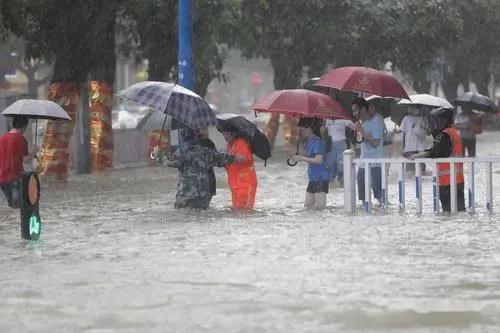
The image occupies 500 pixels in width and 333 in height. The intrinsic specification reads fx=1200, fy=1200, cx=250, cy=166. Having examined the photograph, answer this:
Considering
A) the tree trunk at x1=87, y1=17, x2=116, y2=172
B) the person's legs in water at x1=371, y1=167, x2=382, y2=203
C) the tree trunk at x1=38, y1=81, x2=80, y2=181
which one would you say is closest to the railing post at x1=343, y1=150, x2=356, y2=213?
the person's legs in water at x1=371, y1=167, x2=382, y2=203

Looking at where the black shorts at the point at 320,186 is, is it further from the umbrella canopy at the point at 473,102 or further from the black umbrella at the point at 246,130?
the umbrella canopy at the point at 473,102

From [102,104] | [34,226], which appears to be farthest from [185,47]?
[102,104]

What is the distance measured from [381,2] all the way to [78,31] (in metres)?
12.2

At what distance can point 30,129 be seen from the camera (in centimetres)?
2062

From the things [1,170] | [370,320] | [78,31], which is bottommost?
→ [370,320]

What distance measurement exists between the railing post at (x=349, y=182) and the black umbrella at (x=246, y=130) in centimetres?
98

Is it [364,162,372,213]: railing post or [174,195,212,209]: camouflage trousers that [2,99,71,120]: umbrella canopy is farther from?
[364,162,372,213]: railing post

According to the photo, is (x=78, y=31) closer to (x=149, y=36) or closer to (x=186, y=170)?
(x=149, y=36)

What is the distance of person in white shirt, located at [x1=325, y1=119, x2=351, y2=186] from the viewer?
19.7 m

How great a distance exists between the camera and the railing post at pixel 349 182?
14.5 m

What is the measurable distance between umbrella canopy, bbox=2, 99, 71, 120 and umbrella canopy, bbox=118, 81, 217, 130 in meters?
1.46

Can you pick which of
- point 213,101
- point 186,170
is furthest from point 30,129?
point 213,101

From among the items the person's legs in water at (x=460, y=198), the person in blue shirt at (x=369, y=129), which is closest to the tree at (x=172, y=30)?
the person in blue shirt at (x=369, y=129)

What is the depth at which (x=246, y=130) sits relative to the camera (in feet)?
47.5
